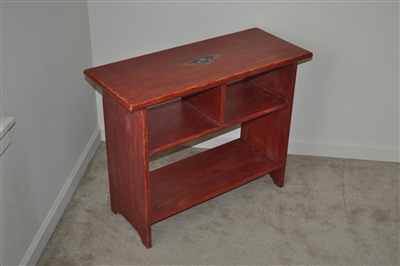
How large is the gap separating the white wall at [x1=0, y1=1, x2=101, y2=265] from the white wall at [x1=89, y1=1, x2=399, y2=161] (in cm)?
21

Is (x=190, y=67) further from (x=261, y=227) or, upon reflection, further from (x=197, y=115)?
(x=261, y=227)

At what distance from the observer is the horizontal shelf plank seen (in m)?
2.43

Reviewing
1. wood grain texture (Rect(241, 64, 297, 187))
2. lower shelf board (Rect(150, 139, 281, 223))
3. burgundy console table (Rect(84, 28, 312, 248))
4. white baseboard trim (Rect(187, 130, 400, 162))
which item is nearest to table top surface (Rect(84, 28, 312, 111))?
burgundy console table (Rect(84, 28, 312, 248))

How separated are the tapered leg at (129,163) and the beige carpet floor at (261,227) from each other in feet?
0.36

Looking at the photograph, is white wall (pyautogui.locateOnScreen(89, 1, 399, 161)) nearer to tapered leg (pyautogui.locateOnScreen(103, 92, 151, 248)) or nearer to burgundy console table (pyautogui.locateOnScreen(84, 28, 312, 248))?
burgundy console table (pyautogui.locateOnScreen(84, 28, 312, 248))

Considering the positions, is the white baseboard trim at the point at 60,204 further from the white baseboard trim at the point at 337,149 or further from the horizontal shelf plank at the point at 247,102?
the horizontal shelf plank at the point at 247,102

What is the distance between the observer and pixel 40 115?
2.28 m

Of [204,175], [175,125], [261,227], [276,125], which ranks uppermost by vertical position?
[175,125]

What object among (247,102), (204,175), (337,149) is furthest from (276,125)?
(337,149)

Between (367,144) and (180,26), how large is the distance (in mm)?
1279

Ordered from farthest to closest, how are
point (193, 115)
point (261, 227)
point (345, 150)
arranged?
point (345, 150), point (261, 227), point (193, 115)

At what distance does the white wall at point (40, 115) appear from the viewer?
2.01m

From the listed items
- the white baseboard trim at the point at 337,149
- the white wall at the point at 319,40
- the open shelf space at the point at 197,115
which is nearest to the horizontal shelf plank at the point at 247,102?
the open shelf space at the point at 197,115

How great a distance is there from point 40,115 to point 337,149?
5.60 feet
